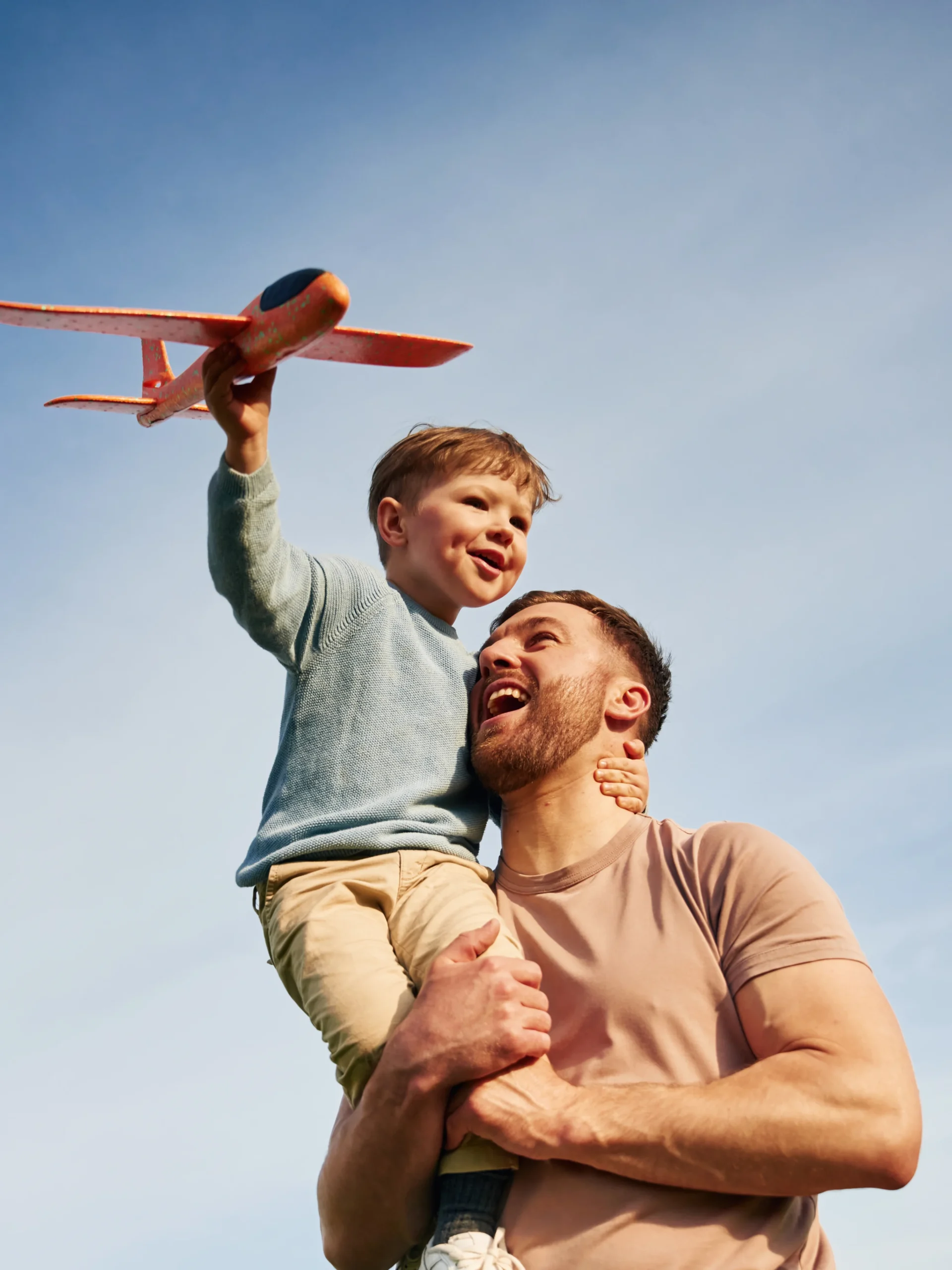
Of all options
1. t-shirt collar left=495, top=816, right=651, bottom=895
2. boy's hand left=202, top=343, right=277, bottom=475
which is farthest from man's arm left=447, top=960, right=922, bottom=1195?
boy's hand left=202, top=343, right=277, bottom=475

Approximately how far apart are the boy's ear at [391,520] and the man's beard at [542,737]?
0.93m

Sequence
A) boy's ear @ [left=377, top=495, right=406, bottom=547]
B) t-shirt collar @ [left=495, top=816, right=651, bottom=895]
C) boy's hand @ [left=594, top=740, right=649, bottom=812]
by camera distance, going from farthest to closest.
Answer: boy's ear @ [left=377, top=495, right=406, bottom=547] → boy's hand @ [left=594, top=740, right=649, bottom=812] → t-shirt collar @ [left=495, top=816, right=651, bottom=895]

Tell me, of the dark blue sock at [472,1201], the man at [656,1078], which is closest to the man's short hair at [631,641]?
the man at [656,1078]

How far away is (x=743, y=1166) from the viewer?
336cm

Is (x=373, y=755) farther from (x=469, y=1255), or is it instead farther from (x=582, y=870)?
(x=469, y=1255)

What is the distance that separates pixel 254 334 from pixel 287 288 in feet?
0.68

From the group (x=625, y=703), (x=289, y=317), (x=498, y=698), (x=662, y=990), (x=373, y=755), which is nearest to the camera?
(x=662, y=990)

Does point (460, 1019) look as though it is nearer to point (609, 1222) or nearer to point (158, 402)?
point (609, 1222)

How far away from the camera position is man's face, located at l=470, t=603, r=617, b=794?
179 inches

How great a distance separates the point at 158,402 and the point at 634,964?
287cm

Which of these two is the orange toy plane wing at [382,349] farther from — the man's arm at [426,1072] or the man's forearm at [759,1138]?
the man's forearm at [759,1138]

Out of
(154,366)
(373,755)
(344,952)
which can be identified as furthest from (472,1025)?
(154,366)

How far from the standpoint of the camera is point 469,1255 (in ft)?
11.2

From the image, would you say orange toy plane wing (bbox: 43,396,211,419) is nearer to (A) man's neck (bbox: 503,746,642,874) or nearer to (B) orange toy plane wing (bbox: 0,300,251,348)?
(B) orange toy plane wing (bbox: 0,300,251,348)
